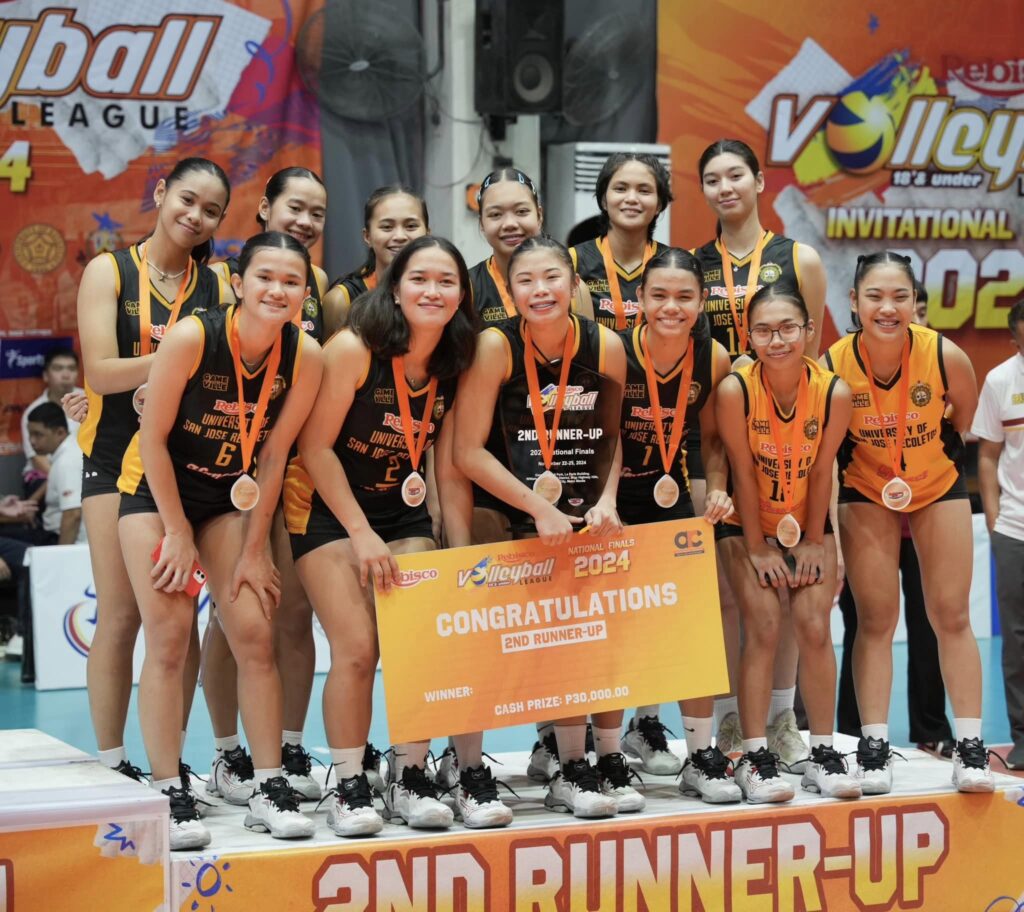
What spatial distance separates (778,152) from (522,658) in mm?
6933

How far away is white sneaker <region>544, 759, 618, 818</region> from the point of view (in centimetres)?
419

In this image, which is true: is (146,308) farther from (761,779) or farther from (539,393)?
(761,779)

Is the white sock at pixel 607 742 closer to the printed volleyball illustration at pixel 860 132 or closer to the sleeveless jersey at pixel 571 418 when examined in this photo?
the sleeveless jersey at pixel 571 418

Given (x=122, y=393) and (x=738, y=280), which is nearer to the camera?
(x=122, y=393)

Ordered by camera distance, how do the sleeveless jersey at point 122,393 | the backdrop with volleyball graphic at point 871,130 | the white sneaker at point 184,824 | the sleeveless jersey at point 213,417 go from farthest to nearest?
the backdrop with volleyball graphic at point 871,130 → the sleeveless jersey at point 122,393 → the sleeveless jersey at point 213,417 → the white sneaker at point 184,824

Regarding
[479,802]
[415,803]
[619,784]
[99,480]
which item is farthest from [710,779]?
[99,480]

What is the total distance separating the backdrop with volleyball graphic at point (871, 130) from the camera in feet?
32.8

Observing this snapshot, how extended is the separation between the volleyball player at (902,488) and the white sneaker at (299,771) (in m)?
1.71

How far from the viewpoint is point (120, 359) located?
4176 mm

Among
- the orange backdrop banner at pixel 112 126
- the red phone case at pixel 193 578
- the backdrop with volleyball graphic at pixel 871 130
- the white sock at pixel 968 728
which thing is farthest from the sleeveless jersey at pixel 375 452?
the backdrop with volleyball graphic at pixel 871 130

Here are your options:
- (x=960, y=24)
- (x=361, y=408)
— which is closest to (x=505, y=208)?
(x=361, y=408)

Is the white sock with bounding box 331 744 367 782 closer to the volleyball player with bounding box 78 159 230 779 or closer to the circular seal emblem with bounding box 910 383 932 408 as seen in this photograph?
the volleyball player with bounding box 78 159 230 779

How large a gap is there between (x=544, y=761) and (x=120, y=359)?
1918 mm

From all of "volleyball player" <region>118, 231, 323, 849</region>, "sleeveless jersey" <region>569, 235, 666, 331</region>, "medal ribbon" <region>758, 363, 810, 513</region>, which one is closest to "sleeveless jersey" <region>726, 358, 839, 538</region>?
"medal ribbon" <region>758, 363, 810, 513</region>
